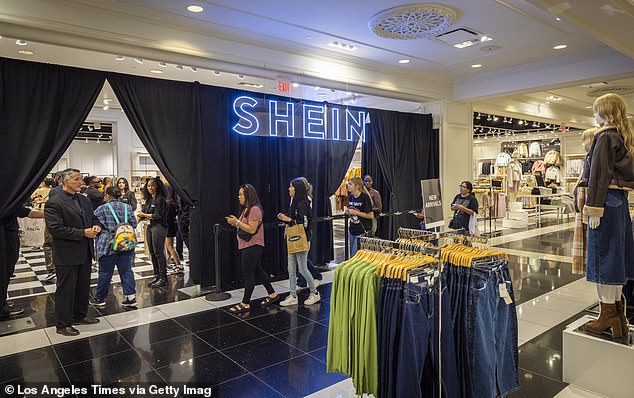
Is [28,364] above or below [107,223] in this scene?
below

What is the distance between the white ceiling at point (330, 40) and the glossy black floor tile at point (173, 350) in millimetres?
3095

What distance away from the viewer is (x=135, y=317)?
4.46 metres

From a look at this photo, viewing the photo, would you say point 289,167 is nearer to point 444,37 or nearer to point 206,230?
point 206,230

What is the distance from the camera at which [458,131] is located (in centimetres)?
854

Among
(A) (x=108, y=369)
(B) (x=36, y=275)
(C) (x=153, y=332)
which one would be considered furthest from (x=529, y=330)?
(B) (x=36, y=275)

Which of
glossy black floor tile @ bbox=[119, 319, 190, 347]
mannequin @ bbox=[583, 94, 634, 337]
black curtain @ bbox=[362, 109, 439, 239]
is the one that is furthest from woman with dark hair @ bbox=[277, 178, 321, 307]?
black curtain @ bbox=[362, 109, 439, 239]

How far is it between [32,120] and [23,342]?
2.13 meters

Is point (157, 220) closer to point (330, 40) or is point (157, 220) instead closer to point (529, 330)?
point (330, 40)

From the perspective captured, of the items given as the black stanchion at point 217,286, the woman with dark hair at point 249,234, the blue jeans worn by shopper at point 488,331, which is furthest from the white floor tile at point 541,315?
the black stanchion at point 217,286

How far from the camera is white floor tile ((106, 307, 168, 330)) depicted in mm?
4250

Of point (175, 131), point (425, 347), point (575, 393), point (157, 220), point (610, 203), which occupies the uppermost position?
point (175, 131)

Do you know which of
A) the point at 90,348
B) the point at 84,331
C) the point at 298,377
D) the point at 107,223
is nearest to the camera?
the point at 298,377

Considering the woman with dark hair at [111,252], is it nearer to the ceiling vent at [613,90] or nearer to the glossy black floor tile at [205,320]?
the glossy black floor tile at [205,320]

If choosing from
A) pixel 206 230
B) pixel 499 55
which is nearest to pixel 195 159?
pixel 206 230
